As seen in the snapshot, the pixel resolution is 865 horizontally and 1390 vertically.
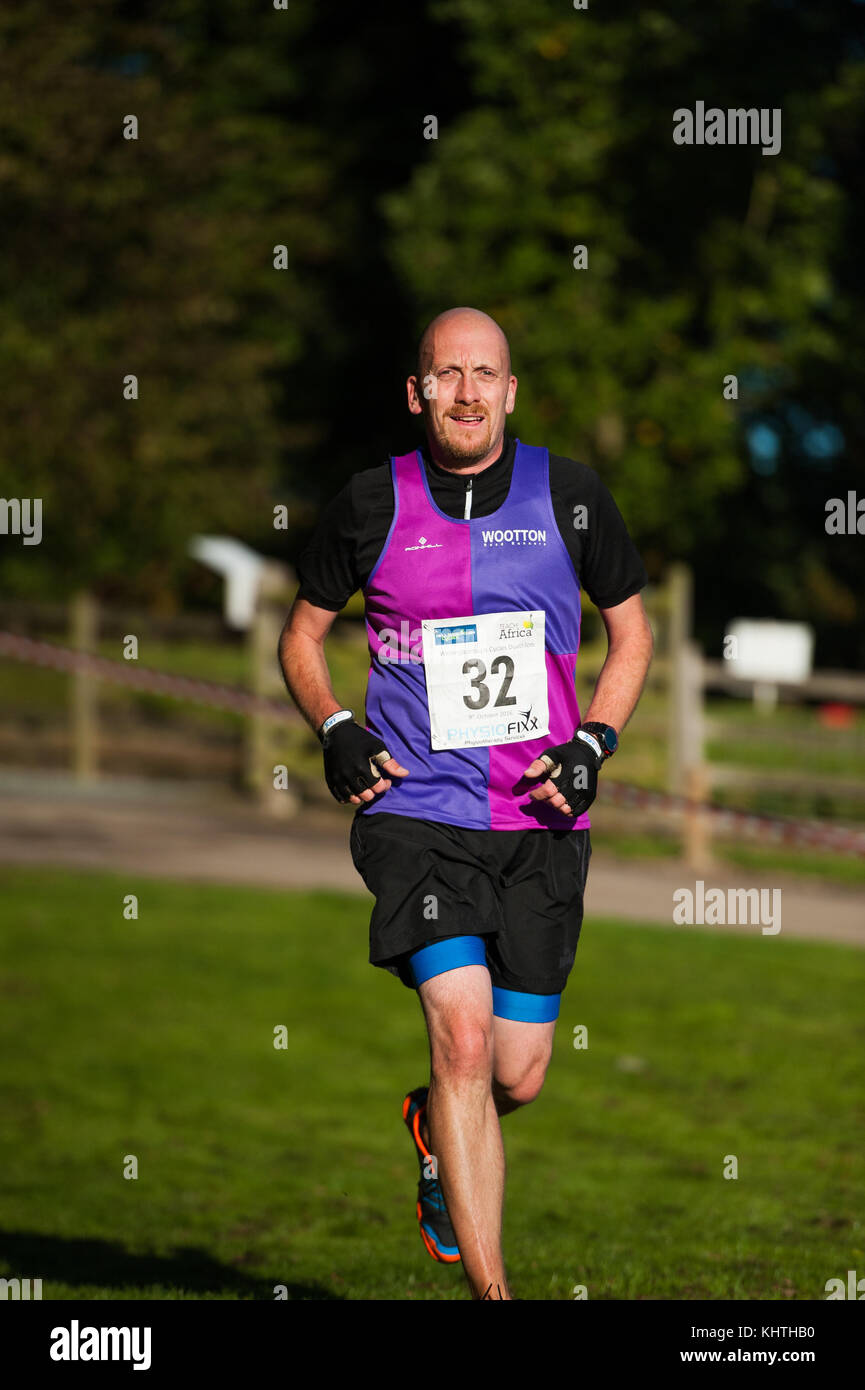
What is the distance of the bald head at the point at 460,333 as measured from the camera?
428cm

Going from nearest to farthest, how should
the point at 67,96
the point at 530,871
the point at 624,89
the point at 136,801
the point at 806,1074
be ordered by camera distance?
1. the point at 530,871
2. the point at 806,1074
3. the point at 136,801
4. the point at 67,96
5. the point at 624,89

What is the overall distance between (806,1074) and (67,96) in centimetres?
1800

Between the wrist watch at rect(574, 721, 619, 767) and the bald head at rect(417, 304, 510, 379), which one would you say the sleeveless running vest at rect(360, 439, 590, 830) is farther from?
the bald head at rect(417, 304, 510, 379)

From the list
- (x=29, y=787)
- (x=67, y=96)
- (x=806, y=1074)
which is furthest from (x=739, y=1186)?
(x=67, y=96)

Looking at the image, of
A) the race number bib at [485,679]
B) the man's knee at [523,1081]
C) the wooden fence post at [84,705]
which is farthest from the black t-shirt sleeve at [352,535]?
the wooden fence post at [84,705]

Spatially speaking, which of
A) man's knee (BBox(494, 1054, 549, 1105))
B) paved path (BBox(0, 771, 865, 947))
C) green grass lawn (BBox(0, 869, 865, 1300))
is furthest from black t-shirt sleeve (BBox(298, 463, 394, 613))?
paved path (BBox(0, 771, 865, 947))

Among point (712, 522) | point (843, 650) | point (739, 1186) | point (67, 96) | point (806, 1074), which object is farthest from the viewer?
point (843, 650)

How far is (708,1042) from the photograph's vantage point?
9.18 meters

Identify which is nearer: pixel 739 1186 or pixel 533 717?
pixel 533 717

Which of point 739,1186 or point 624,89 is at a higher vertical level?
point 624,89

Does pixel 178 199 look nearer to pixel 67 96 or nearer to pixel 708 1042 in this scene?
pixel 67 96

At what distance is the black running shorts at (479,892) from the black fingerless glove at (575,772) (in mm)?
191

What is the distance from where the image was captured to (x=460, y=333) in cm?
428

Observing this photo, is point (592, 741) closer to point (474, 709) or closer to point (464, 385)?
point (474, 709)
